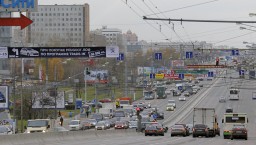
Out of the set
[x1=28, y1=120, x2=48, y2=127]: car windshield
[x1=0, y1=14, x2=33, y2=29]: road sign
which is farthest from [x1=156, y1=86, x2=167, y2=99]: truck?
[x1=0, y1=14, x2=33, y2=29]: road sign

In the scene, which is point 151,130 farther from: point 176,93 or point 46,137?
point 176,93

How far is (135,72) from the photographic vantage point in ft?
437

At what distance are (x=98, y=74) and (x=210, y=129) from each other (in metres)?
58.0

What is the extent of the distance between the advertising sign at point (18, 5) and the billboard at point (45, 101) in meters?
40.1

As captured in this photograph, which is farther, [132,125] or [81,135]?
[132,125]

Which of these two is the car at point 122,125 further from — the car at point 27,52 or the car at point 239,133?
Result: the car at point 27,52

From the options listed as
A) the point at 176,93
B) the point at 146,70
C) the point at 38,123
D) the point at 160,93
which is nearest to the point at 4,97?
the point at 38,123

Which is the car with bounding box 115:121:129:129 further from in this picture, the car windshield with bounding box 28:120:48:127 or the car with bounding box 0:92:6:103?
the car windshield with bounding box 28:120:48:127

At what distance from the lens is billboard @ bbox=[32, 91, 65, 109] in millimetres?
79688

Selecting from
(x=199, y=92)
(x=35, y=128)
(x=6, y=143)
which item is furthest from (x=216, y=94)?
(x=6, y=143)

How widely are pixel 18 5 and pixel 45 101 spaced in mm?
41879

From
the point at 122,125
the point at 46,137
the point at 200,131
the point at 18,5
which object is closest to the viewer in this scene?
the point at 18,5

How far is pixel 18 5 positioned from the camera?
1528 inches

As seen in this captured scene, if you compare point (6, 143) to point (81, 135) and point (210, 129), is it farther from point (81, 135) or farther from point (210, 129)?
point (210, 129)
